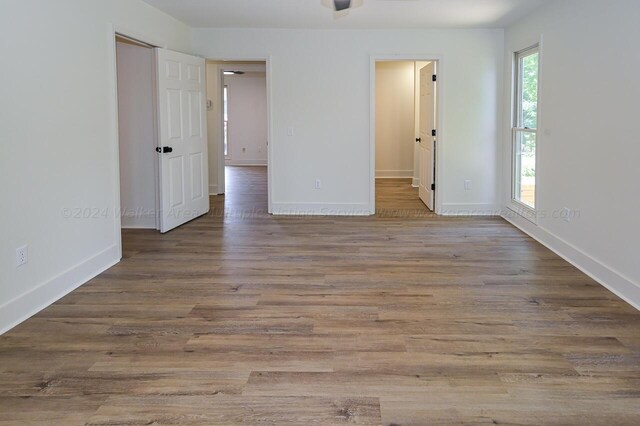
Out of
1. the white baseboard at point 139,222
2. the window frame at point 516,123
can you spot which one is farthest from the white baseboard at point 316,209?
the window frame at point 516,123

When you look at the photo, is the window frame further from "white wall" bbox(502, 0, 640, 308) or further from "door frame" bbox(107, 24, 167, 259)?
"door frame" bbox(107, 24, 167, 259)

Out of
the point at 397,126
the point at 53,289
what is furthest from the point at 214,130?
the point at 53,289

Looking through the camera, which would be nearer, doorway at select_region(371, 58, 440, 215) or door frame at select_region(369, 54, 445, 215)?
door frame at select_region(369, 54, 445, 215)

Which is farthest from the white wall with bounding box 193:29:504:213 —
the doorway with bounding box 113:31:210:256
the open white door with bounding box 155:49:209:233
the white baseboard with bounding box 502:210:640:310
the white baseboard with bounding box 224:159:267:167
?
the white baseboard with bounding box 224:159:267:167

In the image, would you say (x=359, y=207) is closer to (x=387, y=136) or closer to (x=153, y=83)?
(x=153, y=83)

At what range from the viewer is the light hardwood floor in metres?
2.39

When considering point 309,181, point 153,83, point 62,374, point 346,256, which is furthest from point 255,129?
point 62,374

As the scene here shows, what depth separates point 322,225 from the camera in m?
6.67

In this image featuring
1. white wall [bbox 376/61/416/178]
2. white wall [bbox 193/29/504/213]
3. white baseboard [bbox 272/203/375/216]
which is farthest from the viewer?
white wall [bbox 376/61/416/178]

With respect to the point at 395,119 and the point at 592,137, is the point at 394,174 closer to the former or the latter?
the point at 395,119

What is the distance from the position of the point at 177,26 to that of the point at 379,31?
8.03 feet

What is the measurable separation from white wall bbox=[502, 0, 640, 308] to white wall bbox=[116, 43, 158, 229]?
4.05 m

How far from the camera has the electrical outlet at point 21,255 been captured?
3453 mm

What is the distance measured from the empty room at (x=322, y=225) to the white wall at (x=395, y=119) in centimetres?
272
